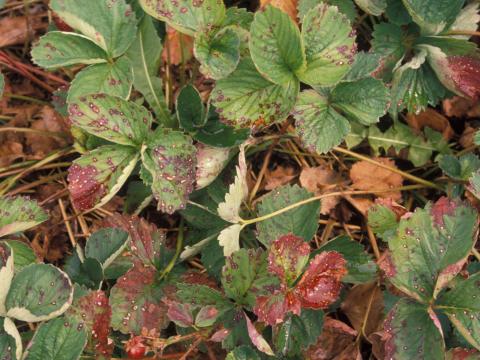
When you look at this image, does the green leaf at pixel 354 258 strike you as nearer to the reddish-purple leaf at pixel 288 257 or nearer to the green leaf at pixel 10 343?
the reddish-purple leaf at pixel 288 257

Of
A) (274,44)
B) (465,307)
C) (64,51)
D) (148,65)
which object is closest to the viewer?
(465,307)

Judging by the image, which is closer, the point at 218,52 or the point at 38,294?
the point at 38,294

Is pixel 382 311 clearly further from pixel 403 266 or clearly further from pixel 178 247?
pixel 178 247

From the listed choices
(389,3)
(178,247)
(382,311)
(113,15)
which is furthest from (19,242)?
(389,3)

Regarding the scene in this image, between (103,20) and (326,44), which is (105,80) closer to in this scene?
(103,20)

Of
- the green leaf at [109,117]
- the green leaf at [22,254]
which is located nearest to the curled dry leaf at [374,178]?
the green leaf at [109,117]

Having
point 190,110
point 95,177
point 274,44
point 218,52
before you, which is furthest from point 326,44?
point 95,177
